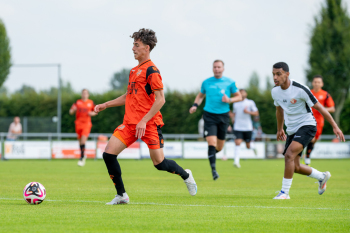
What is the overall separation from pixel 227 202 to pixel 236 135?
10.6m

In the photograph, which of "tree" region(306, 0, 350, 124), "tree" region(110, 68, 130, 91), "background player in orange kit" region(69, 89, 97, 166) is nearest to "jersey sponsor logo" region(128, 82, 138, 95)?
"background player in orange kit" region(69, 89, 97, 166)

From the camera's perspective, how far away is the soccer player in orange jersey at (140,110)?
22.2ft

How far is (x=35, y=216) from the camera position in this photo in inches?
225

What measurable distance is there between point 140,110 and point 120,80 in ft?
123

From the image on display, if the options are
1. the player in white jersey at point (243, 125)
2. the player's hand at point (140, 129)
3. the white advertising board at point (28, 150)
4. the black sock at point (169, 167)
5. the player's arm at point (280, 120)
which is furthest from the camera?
the white advertising board at point (28, 150)

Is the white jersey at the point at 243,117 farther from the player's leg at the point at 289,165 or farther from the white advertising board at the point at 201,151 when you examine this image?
the player's leg at the point at 289,165

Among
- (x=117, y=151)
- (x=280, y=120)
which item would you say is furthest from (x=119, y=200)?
(x=280, y=120)

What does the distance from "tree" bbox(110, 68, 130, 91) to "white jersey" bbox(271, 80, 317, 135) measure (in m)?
31.0

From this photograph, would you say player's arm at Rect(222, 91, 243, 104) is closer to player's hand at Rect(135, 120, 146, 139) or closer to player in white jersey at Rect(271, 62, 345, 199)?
player in white jersey at Rect(271, 62, 345, 199)

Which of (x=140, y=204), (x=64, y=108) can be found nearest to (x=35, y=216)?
(x=140, y=204)

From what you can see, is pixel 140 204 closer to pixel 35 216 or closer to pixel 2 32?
pixel 35 216

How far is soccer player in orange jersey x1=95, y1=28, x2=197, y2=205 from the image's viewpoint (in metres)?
6.75

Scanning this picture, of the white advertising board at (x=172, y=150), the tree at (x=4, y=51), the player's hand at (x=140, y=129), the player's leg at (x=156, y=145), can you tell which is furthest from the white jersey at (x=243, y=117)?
the tree at (x=4, y=51)

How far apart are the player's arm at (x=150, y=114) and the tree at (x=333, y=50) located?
33.7 meters
